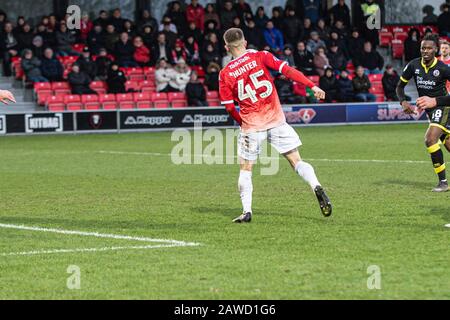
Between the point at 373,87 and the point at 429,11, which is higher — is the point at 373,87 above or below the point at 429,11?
below

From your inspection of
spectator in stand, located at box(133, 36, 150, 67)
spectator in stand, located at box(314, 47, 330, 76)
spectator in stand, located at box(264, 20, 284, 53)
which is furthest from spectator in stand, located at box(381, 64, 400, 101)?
spectator in stand, located at box(133, 36, 150, 67)

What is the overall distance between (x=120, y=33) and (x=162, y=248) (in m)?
24.6

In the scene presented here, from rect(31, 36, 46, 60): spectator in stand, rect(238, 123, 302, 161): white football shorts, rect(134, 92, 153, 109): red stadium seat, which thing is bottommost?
rect(134, 92, 153, 109): red stadium seat

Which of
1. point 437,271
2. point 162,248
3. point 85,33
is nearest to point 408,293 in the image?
point 437,271

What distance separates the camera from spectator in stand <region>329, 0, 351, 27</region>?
126ft

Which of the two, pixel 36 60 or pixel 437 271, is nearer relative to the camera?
pixel 437 271

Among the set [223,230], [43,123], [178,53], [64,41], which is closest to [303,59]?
[178,53]

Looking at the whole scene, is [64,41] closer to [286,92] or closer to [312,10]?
[286,92]

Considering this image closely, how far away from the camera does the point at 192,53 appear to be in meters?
34.9

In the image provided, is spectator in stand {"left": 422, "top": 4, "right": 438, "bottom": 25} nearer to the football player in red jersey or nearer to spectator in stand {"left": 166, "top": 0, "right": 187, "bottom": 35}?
spectator in stand {"left": 166, "top": 0, "right": 187, "bottom": 35}

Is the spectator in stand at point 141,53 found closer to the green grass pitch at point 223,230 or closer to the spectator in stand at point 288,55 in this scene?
the spectator in stand at point 288,55

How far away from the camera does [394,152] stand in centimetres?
2283

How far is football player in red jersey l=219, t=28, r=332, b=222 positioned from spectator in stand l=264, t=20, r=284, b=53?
2352cm
